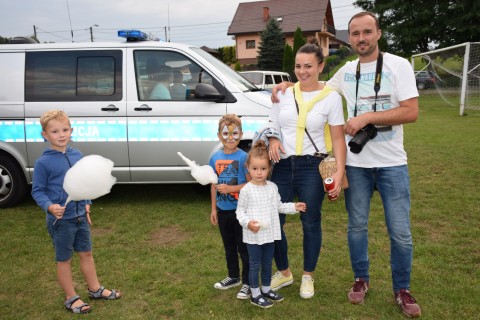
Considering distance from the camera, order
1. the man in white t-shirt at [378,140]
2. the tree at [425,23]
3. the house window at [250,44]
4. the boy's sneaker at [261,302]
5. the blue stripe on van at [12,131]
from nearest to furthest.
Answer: the man in white t-shirt at [378,140] < the boy's sneaker at [261,302] < the blue stripe on van at [12,131] < the tree at [425,23] < the house window at [250,44]

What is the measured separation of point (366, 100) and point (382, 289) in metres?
1.53

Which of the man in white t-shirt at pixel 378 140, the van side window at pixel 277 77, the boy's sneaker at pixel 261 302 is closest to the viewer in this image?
the man in white t-shirt at pixel 378 140

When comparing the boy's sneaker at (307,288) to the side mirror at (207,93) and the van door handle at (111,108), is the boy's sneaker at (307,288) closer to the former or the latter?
the side mirror at (207,93)

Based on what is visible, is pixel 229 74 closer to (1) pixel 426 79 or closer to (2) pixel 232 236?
(2) pixel 232 236

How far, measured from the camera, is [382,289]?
3418mm

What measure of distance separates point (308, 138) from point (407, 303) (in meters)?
1.36

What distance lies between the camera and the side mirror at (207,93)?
16.5 ft

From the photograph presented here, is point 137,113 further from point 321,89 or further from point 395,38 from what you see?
point 395,38

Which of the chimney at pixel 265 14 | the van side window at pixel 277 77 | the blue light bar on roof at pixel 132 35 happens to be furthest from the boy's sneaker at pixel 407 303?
the chimney at pixel 265 14

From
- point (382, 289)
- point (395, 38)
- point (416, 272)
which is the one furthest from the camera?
point (395, 38)

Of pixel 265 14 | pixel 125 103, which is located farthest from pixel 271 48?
pixel 125 103

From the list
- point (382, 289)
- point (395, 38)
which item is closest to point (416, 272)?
point (382, 289)

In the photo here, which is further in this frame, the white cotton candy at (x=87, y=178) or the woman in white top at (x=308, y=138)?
the woman in white top at (x=308, y=138)

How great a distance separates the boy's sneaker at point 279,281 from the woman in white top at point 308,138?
0.21m
